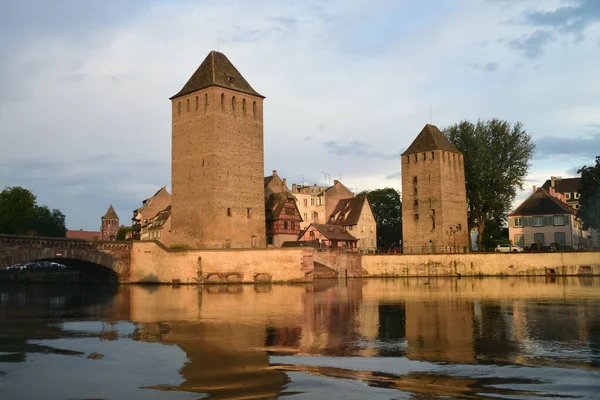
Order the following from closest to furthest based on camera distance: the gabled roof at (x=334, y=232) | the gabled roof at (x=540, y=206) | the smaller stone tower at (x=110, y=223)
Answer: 1. the gabled roof at (x=540, y=206)
2. the gabled roof at (x=334, y=232)
3. the smaller stone tower at (x=110, y=223)

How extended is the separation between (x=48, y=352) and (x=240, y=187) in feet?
119

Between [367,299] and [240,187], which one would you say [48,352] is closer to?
[367,299]

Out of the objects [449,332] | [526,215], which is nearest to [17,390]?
[449,332]

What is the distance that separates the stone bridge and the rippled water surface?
1605 centimetres

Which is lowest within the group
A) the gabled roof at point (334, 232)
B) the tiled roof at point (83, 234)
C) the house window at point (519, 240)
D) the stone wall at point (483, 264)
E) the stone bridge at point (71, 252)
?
the stone wall at point (483, 264)

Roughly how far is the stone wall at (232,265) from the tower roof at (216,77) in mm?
14342

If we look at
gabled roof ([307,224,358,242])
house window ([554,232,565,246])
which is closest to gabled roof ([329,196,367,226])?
gabled roof ([307,224,358,242])

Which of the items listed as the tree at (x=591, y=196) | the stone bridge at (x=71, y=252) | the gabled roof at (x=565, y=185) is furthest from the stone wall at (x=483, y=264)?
the gabled roof at (x=565, y=185)

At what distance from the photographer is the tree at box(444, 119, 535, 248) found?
5669 cm

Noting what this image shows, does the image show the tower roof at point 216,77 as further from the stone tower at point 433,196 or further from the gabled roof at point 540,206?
the gabled roof at point 540,206

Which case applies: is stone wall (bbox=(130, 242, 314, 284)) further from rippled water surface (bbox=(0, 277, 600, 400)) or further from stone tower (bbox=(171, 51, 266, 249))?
rippled water surface (bbox=(0, 277, 600, 400))

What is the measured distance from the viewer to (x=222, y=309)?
24094 millimetres

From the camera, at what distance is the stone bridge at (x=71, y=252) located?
3844cm

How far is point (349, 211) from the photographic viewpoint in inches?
2859
